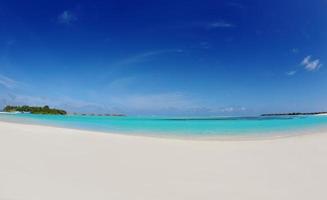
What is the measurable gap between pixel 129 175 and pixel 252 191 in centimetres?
174

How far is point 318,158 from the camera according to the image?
17.4ft

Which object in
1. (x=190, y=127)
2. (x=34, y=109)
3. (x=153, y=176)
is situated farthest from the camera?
(x=34, y=109)

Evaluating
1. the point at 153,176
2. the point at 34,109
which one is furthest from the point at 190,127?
the point at 34,109

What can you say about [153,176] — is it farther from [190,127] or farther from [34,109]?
[34,109]

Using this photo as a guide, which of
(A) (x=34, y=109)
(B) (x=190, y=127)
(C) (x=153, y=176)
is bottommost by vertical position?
(C) (x=153, y=176)

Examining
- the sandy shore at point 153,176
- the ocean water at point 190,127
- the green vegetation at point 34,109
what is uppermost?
the green vegetation at point 34,109

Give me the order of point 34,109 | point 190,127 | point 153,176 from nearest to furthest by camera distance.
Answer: point 153,176 < point 190,127 < point 34,109

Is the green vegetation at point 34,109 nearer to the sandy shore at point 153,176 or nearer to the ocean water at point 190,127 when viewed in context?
the ocean water at point 190,127

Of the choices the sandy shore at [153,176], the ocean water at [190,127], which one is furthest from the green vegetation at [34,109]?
the sandy shore at [153,176]

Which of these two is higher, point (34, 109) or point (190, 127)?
point (34, 109)

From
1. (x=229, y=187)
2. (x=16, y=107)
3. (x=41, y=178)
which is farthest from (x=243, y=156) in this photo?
(x=16, y=107)

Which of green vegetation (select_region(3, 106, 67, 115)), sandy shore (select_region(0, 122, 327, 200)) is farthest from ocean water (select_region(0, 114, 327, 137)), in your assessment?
green vegetation (select_region(3, 106, 67, 115))

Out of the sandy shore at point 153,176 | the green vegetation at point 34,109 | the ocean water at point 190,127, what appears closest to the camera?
the sandy shore at point 153,176

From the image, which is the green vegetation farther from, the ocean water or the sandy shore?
the sandy shore
